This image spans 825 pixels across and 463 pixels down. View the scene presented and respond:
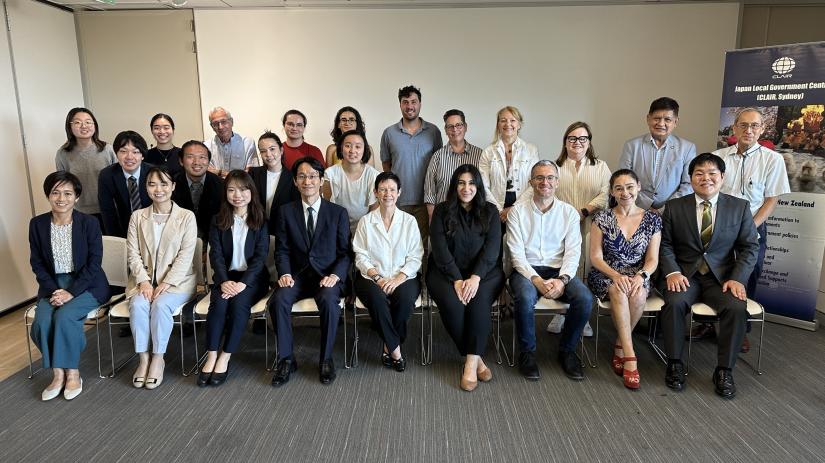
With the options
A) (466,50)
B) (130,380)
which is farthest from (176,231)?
(466,50)

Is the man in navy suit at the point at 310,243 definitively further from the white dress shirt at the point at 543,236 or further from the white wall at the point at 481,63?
the white wall at the point at 481,63

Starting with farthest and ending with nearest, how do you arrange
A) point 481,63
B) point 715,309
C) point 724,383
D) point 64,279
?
point 481,63 < point 64,279 < point 715,309 < point 724,383

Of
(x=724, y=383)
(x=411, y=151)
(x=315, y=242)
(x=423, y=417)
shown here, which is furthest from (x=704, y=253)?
(x=315, y=242)

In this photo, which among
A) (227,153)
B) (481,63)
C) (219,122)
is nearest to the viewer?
(219,122)

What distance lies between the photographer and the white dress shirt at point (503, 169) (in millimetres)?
3604

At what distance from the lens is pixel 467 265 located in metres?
3.26

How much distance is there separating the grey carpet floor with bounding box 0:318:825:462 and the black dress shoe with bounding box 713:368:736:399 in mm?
54


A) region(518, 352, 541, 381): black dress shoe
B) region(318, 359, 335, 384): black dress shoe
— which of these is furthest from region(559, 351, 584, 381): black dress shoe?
region(318, 359, 335, 384): black dress shoe

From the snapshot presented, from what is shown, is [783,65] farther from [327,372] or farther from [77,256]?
[77,256]

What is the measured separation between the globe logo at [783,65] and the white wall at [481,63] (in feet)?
4.33

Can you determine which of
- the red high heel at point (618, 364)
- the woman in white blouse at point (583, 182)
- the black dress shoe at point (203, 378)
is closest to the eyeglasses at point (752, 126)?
the woman in white blouse at point (583, 182)

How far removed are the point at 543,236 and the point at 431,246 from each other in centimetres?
75

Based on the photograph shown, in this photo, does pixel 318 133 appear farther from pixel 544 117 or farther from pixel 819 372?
pixel 819 372

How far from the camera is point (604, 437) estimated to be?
2408 millimetres
